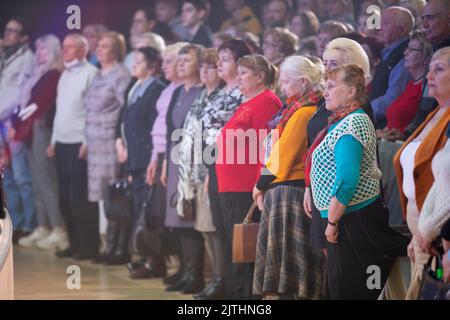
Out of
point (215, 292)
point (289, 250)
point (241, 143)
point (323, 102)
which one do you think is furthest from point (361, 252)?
point (215, 292)

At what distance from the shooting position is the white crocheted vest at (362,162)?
6422 millimetres

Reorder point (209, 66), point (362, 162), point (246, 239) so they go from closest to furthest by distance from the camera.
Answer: point (362, 162), point (246, 239), point (209, 66)

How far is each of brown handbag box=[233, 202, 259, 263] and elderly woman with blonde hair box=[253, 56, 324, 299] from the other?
11 centimetres

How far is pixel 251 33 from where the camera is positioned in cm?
815

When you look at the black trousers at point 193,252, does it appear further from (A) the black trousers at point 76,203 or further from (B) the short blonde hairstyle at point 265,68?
(B) the short blonde hairstyle at point 265,68

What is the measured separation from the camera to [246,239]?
732cm

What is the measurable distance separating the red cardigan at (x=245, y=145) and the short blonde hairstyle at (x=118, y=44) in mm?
1655

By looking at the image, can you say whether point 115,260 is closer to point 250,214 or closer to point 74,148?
point 74,148

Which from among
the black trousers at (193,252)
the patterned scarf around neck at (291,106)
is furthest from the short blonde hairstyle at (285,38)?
the black trousers at (193,252)

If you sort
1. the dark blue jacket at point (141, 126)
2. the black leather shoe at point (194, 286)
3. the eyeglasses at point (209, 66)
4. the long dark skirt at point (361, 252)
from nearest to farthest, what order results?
the long dark skirt at point (361, 252)
the eyeglasses at point (209, 66)
the black leather shoe at point (194, 286)
the dark blue jacket at point (141, 126)

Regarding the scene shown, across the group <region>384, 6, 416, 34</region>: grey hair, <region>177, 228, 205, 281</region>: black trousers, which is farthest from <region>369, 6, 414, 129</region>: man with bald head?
<region>177, 228, 205, 281</region>: black trousers

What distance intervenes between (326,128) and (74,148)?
3192 mm
